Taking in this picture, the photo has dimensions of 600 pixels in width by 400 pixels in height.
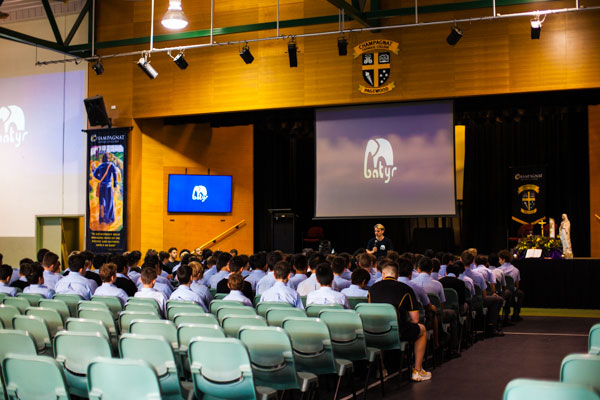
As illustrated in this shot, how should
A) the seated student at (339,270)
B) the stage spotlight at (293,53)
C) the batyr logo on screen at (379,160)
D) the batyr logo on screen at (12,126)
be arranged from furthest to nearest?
the batyr logo on screen at (12,126)
the batyr logo on screen at (379,160)
the stage spotlight at (293,53)
the seated student at (339,270)

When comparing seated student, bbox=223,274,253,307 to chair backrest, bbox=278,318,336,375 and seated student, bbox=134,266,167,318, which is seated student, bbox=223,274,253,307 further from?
chair backrest, bbox=278,318,336,375

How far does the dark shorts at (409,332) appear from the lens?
585cm

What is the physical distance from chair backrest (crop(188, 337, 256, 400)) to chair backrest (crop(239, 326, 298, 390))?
0.31 metres

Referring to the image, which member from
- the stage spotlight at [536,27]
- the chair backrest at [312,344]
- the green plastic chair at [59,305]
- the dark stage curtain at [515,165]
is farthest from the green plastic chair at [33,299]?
the dark stage curtain at [515,165]

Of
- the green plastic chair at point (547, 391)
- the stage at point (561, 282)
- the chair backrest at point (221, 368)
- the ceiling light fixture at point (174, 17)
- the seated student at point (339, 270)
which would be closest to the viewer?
the green plastic chair at point (547, 391)

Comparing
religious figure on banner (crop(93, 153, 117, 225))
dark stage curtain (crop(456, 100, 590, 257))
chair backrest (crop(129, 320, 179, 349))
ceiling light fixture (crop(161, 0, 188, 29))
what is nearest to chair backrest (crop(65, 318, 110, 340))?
chair backrest (crop(129, 320, 179, 349))

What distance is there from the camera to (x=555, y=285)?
39.6ft

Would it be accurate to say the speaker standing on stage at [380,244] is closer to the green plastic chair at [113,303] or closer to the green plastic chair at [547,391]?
the green plastic chair at [113,303]

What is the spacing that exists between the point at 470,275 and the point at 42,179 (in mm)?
11485

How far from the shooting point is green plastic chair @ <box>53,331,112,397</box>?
3.79m

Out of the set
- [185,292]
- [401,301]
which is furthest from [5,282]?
[401,301]

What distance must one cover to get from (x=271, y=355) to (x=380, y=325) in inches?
66.8

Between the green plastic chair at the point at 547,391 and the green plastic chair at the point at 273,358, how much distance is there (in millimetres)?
1739

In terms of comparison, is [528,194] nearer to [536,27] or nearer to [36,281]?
[536,27]
